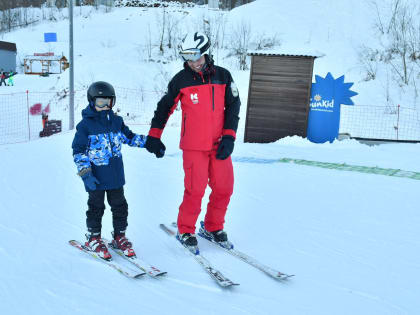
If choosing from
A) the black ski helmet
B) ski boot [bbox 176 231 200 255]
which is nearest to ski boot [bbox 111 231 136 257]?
ski boot [bbox 176 231 200 255]

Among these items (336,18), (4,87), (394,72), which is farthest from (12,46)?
(394,72)

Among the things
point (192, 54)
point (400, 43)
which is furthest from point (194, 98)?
point (400, 43)

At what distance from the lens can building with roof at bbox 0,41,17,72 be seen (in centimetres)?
2556

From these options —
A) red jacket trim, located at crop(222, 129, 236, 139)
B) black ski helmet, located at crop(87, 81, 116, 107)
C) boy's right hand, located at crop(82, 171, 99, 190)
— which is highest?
black ski helmet, located at crop(87, 81, 116, 107)

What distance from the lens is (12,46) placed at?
2647 cm

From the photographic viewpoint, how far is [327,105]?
8852 millimetres

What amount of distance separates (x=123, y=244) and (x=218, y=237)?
0.75 m

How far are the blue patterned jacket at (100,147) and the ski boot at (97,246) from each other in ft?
1.31

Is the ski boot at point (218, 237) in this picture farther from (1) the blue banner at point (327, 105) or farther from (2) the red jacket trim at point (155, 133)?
(1) the blue banner at point (327, 105)

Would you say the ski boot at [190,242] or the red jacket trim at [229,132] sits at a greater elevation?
the red jacket trim at [229,132]

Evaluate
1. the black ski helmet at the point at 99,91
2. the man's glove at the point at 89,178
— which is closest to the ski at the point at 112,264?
the man's glove at the point at 89,178

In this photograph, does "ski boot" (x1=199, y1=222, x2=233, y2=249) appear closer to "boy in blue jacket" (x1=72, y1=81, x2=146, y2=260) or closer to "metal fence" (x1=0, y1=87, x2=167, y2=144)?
"boy in blue jacket" (x1=72, y1=81, x2=146, y2=260)

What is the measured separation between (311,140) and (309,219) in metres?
5.22

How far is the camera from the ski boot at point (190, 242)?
3094 millimetres
